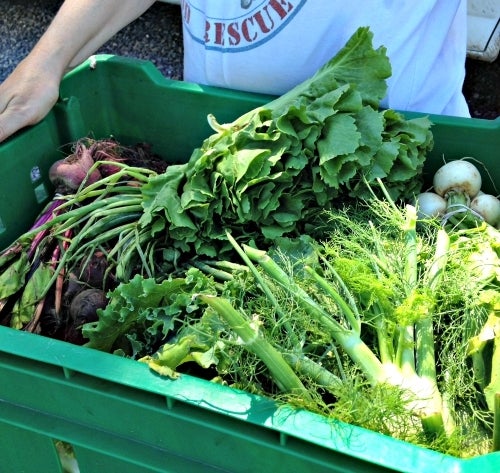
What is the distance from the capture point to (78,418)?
107 cm

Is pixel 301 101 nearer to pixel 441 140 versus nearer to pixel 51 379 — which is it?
pixel 441 140

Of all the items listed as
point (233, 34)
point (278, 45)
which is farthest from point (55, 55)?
point (278, 45)

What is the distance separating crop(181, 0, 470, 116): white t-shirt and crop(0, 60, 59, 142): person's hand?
409mm

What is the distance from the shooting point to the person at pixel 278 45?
1.65 meters

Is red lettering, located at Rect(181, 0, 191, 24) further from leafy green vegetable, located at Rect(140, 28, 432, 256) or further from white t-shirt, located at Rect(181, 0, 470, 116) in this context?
leafy green vegetable, located at Rect(140, 28, 432, 256)

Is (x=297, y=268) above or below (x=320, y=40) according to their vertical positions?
below

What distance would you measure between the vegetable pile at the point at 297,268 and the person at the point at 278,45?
0.44ft

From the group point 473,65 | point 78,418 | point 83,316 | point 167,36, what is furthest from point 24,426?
point 167,36

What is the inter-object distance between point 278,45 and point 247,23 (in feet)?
0.31

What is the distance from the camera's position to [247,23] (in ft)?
5.60

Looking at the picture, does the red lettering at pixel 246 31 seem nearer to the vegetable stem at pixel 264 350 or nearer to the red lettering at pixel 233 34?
the red lettering at pixel 233 34

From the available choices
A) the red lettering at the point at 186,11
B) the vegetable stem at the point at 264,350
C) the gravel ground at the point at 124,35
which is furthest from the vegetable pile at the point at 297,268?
the gravel ground at the point at 124,35

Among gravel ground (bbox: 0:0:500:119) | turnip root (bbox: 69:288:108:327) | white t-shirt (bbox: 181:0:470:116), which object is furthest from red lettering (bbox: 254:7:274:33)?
gravel ground (bbox: 0:0:500:119)

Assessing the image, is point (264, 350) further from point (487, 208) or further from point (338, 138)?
point (487, 208)
